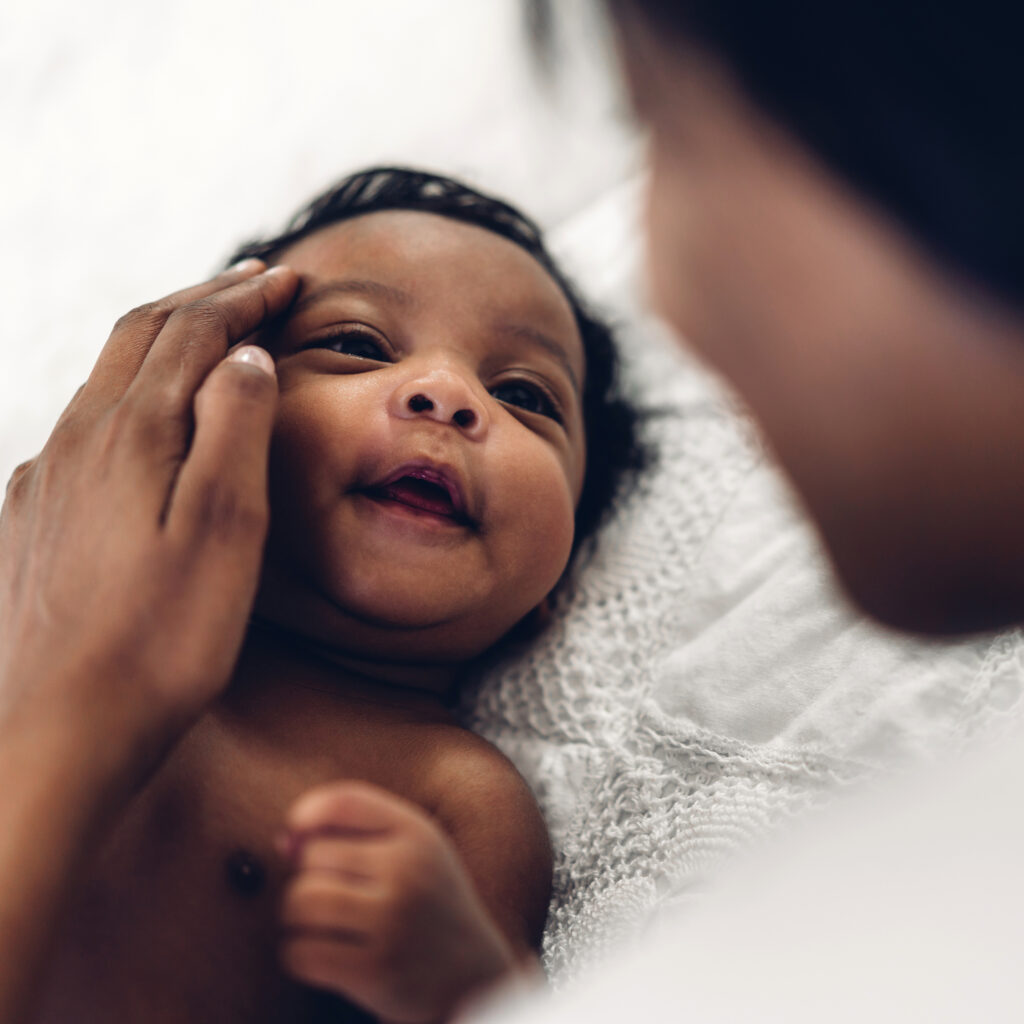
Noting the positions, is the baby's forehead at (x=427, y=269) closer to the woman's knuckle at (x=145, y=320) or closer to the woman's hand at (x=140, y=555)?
the woman's knuckle at (x=145, y=320)

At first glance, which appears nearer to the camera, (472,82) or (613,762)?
(613,762)

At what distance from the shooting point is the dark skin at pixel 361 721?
562mm

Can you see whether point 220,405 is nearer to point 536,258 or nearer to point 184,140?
point 536,258

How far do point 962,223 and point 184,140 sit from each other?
125cm

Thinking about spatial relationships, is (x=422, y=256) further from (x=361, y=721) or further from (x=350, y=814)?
(x=350, y=814)

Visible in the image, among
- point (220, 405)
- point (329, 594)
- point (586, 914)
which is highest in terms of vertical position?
point (220, 405)

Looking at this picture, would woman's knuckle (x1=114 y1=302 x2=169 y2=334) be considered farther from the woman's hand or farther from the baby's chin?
the baby's chin

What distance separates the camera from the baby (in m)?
0.56

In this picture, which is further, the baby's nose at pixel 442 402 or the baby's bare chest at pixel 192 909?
the baby's nose at pixel 442 402

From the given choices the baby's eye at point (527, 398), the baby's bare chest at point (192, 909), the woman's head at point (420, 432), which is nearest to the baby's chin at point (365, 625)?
the woman's head at point (420, 432)

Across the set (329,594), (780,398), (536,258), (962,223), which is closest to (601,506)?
(536,258)

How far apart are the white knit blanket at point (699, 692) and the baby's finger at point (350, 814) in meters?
0.32

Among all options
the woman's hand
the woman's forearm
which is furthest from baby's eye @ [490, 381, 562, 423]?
the woman's forearm

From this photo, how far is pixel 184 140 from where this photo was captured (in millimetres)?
1420
